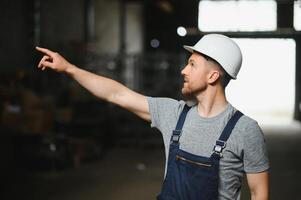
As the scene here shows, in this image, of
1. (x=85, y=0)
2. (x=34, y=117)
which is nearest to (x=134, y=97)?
(x=34, y=117)

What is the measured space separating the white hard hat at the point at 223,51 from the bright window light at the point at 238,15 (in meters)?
11.0

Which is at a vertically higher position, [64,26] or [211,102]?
[64,26]

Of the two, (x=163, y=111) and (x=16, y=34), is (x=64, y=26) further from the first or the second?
(x=163, y=111)

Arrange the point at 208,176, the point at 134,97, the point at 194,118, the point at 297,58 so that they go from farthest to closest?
the point at 297,58 < the point at 134,97 < the point at 194,118 < the point at 208,176

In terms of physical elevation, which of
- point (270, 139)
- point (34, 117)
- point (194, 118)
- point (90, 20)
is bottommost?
point (270, 139)

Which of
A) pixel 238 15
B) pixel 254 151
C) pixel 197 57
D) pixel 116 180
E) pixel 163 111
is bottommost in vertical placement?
pixel 116 180

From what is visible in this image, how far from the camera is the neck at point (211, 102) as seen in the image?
2.07 m

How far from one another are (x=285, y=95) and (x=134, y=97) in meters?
15.8

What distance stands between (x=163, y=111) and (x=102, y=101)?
8.18 metres

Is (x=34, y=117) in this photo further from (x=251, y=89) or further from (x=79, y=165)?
(x=251, y=89)

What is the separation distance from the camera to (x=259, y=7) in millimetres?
13906

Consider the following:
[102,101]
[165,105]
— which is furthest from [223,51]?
[102,101]

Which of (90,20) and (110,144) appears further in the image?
(90,20)

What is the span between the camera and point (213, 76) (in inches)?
82.3
